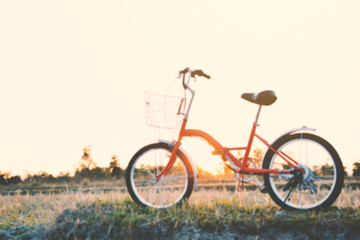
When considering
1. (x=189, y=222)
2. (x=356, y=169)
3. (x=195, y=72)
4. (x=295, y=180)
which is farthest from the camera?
(x=356, y=169)

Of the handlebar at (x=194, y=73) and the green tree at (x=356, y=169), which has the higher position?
the handlebar at (x=194, y=73)

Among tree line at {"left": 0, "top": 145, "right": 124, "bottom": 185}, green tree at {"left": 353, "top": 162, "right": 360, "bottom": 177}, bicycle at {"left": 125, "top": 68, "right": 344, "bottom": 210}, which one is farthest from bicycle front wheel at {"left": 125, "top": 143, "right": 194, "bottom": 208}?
tree line at {"left": 0, "top": 145, "right": 124, "bottom": 185}

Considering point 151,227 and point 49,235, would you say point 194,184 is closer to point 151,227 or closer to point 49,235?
point 151,227

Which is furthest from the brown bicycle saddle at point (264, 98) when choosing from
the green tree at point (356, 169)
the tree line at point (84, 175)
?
the tree line at point (84, 175)

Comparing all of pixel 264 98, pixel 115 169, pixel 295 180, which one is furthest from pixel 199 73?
pixel 115 169

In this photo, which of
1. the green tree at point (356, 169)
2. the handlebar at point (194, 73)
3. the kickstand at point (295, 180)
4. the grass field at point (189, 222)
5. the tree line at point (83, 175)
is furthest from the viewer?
the tree line at point (83, 175)

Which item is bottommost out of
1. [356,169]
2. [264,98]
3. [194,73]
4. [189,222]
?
[189,222]

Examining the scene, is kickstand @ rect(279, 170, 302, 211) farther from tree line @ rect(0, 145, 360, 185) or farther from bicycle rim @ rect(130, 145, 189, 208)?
tree line @ rect(0, 145, 360, 185)

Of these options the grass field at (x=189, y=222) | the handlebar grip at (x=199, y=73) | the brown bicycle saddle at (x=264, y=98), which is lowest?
the grass field at (x=189, y=222)

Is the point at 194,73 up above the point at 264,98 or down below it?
above

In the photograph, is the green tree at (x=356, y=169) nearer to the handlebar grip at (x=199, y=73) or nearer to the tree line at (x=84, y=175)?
the handlebar grip at (x=199, y=73)

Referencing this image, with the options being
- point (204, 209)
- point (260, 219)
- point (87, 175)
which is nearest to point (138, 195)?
point (204, 209)

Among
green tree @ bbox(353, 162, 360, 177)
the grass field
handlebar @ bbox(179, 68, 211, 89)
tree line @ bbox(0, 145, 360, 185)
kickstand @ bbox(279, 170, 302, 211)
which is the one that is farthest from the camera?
tree line @ bbox(0, 145, 360, 185)

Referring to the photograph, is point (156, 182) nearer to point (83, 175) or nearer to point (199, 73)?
point (199, 73)
